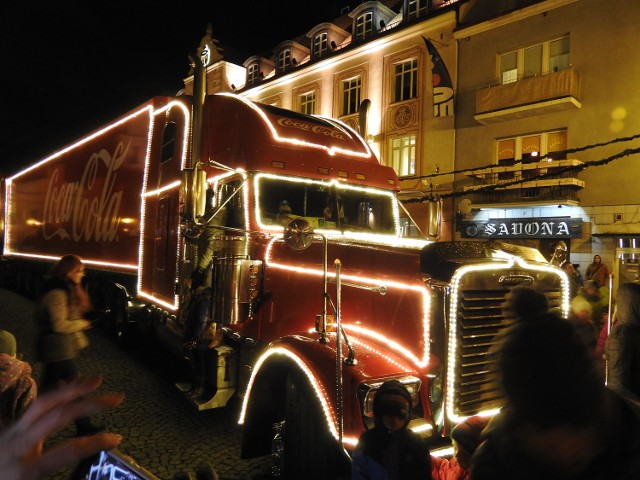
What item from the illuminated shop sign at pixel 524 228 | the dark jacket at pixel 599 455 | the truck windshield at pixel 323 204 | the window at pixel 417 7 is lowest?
the dark jacket at pixel 599 455

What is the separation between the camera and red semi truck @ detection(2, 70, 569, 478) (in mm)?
3217

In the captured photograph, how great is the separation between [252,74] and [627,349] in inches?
1123

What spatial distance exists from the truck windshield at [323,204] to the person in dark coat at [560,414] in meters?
3.44

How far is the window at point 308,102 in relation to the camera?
2422 centimetres

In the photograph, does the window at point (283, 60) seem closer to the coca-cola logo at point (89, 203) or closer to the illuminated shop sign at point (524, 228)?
the illuminated shop sign at point (524, 228)

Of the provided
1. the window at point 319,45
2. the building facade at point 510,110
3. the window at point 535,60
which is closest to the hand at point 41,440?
the building facade at point 510,110

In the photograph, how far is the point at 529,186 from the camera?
53.6ft

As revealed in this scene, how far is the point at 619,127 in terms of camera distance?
14844 mm

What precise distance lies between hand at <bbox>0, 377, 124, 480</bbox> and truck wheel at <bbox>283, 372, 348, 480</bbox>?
224 centimetres

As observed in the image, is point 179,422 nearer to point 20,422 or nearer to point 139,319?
Answer: point 139,319

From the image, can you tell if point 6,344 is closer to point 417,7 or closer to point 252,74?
point 417,7

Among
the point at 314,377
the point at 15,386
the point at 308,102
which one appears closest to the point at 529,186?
the point at 308,102

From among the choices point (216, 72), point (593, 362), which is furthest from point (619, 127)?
point (216, 72)

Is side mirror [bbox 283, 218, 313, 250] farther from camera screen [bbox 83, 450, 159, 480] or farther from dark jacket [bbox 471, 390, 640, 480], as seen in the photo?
dark jacket [bbox 471, 390, 640, 480]
